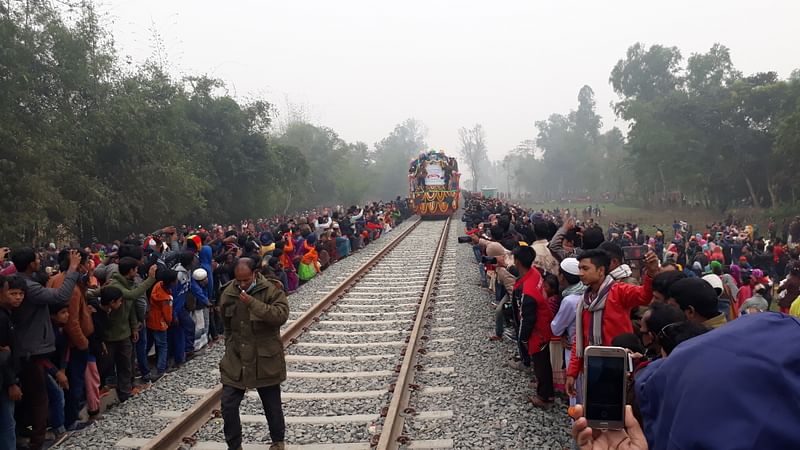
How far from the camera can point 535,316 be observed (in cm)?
488

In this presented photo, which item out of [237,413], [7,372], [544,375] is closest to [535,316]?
[544,375]

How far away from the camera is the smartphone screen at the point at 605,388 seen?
176cm

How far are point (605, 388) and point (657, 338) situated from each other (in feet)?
5.02

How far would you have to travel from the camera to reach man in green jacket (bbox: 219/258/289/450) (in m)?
4.09

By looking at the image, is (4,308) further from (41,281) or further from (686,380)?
(686,380)

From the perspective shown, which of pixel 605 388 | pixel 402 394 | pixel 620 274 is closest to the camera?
pixel 605 388

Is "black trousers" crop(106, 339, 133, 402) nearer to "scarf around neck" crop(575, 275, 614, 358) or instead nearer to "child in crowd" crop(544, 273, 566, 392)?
"child in crowd" crop(544, 273, 566, 392)

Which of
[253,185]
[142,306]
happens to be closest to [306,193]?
[253,185]

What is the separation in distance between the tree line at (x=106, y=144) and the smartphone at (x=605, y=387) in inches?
532

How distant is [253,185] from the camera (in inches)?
1042

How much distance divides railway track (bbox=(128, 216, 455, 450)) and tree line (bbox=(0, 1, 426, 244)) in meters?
8.18

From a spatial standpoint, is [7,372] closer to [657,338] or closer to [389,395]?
[389,395]

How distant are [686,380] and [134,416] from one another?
213 inches

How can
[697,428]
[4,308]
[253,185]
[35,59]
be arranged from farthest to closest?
[253,185] < [35,59] < [4,308] < [697,428]
